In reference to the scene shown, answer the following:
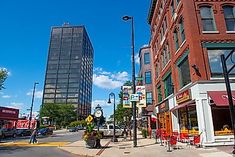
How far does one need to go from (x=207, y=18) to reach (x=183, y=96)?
640 cm

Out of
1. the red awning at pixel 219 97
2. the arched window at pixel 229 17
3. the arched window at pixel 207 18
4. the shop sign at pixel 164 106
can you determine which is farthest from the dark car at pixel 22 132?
the arched window at pixel 229 17

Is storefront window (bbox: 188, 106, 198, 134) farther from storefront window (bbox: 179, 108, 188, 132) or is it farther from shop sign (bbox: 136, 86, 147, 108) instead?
shop sign (bbox: 136, 86, 147, 108)

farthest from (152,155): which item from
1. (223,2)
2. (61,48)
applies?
(61,48)

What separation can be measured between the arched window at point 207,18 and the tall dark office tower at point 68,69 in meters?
134

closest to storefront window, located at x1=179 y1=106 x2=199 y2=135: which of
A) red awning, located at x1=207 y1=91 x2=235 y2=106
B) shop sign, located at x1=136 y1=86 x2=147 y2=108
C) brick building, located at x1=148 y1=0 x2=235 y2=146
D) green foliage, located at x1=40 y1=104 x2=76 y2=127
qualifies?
brick building, located at x1=148 y1=0 x2=235 y2=146

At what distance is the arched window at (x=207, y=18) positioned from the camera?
17781 mm

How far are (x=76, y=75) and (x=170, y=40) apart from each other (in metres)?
136

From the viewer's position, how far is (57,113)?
10088cm

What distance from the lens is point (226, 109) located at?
15.9 m

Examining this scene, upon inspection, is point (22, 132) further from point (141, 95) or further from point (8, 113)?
point (141, 95)

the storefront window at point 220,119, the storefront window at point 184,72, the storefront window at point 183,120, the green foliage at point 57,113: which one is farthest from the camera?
the green foliage at point 57,113

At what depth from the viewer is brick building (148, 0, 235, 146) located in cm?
1525

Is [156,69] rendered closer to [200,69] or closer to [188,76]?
[188,76]

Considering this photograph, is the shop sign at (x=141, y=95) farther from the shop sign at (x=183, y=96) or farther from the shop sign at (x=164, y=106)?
the shop sign at (x=164, y=106)
